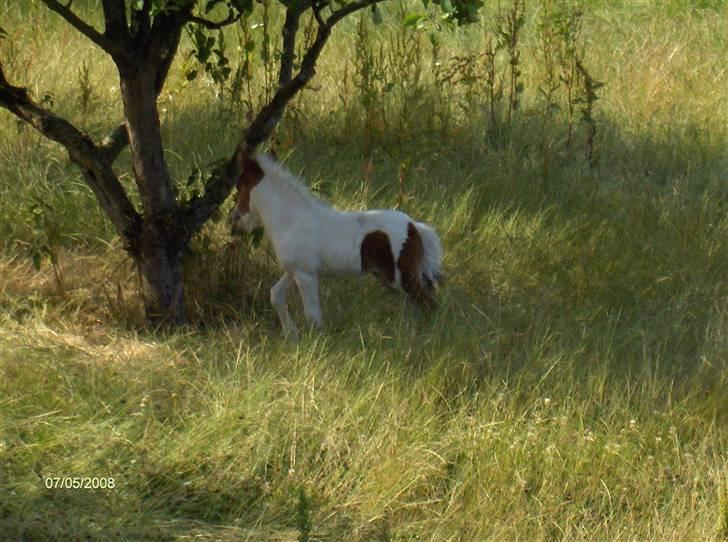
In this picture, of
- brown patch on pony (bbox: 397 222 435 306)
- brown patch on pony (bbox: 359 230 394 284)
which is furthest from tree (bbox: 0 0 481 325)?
brown patch on pony (bbox: 397 222 435 306)

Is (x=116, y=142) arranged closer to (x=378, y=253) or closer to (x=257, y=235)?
(x=257, y=235)

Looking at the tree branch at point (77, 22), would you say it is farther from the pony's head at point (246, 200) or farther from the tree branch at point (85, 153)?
the pony's head at point (246, 200)

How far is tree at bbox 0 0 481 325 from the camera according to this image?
5.81 meters

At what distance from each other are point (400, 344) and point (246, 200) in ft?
3.38

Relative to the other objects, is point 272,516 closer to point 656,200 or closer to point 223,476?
point 223,476

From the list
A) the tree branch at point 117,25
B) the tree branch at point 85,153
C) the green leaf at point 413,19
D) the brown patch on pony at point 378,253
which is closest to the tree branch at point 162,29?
the tree branch at point 117,25

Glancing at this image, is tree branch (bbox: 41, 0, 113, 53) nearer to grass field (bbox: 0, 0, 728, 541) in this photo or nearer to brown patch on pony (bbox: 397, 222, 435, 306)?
grass field (bbox: 0, 0, 728, 541)

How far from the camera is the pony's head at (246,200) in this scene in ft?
20.1

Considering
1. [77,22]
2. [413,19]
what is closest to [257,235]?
[77,22]

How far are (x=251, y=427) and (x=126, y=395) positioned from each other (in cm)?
58

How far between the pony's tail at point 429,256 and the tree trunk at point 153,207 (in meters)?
1.12

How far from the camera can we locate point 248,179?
6.14 metres

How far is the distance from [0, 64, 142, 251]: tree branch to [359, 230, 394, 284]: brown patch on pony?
108cm
